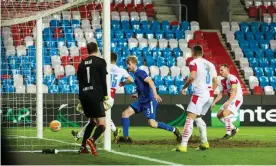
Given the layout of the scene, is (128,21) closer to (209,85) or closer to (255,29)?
(255,29)

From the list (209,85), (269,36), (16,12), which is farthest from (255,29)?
(209,85)

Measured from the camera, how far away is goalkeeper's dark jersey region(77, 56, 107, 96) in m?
12.3

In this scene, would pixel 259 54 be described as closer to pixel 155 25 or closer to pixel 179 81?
pixel 155 25

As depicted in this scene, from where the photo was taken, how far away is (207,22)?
3522 centimetres

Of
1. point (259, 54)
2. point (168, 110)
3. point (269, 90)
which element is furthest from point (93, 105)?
point (259, 54)

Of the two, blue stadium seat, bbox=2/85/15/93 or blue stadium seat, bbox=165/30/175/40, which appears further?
blue stadium seat, bbox=165/30/175/40

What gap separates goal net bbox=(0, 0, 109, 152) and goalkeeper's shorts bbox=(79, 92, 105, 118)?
2565 millimetres

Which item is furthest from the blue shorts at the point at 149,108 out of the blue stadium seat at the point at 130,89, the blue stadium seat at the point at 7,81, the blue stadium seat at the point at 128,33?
the blue stadium seat at the point at 128,33

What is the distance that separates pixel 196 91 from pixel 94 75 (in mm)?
2180

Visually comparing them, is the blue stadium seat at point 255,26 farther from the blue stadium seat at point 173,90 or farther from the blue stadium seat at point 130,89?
the blue stadium seat at point 130,89

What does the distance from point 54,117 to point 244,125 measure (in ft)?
23.4

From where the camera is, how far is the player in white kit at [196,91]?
13.2 meters

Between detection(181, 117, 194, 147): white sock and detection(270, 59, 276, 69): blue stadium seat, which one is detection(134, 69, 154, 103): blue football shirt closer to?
detection(181, 117, 194, 147): white sock

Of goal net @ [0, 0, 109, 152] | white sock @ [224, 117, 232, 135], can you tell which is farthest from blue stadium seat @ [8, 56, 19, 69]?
white sock @ [224, 117, 232, 135]
